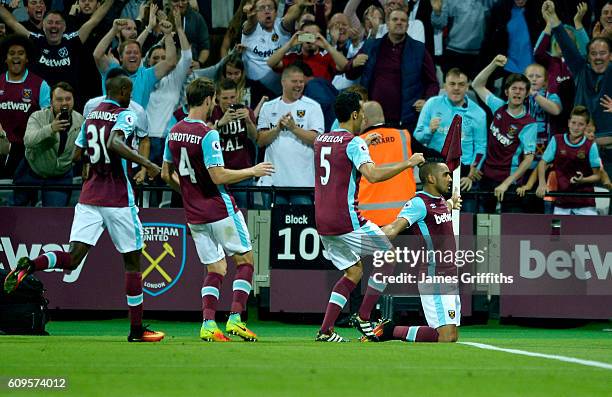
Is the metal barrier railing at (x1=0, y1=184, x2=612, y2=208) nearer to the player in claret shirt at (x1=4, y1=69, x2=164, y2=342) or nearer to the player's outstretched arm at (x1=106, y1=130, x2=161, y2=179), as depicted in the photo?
the player in claret shirt at (x1=4, y1=69, x2=164, y2=342)

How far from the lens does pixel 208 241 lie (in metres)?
10.4

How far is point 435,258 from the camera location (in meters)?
10.3

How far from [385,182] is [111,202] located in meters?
3.69

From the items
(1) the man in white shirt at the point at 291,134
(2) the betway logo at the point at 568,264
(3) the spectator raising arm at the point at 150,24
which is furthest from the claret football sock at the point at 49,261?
(2) the betway logo at the point at 568,264

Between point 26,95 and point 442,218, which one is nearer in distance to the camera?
point 442,218

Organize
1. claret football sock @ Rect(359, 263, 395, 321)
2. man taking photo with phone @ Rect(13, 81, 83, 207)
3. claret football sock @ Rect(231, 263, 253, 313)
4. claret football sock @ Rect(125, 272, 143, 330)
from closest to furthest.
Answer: claret football sock @ Rect(125, 272, 143, 330)
claret football sock @ Rect(231, 263, 253, 313)
claret football sock @ Rect(359, 263, 395, 321)
man taking photo with phone @ Rect(13, 81, 83, 207)

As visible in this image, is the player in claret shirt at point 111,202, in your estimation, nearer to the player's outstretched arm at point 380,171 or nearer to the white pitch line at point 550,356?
the player's outstretched arm at point 380,171

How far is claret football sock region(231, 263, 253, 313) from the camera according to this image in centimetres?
1028

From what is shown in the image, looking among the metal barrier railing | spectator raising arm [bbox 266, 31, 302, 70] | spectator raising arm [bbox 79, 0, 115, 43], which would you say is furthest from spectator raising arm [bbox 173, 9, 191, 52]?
the metal barrier railing

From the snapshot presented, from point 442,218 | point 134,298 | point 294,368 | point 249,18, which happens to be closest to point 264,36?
point 249,18

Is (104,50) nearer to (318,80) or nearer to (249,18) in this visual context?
(249,18)

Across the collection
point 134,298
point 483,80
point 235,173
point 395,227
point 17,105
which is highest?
point 483,80

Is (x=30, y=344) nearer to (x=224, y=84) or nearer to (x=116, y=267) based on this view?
(x=116, y=267)

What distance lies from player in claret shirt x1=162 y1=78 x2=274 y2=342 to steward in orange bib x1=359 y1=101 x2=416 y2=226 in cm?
243
